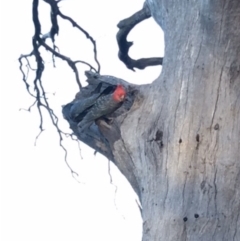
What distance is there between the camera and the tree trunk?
A: 237 cm

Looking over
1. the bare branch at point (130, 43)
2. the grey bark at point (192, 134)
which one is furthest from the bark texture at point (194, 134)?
the bare branch at point (130, 43)

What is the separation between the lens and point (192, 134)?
2.46 metres

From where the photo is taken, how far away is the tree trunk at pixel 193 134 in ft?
7.79

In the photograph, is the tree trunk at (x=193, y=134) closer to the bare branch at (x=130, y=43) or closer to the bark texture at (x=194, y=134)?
the bark texture at (x=194, y=134)

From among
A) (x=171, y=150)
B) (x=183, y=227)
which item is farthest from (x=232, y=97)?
(x=183, y=227)

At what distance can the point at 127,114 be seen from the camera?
2.67 m

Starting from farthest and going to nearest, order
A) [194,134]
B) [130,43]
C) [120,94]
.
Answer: [130,43], [120,94], [194,134]

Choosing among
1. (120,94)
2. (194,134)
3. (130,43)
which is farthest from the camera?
(130,43)

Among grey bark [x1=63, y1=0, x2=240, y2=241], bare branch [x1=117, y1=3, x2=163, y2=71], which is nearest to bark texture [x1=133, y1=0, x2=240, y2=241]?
grey bark [x1=63, y1=0, x2=240, y2=241]

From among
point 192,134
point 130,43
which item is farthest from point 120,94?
point 130,43

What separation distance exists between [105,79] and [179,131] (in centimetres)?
50

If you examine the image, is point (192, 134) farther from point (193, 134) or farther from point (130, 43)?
point (130, 43)

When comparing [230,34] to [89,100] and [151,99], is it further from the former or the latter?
[89,100]

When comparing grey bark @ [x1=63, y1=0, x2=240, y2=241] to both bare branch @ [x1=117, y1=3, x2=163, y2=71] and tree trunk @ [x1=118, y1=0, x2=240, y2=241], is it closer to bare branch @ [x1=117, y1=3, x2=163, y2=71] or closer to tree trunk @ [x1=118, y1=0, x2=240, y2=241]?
tree trunk @ [x1=118, y1=0, x2=240, y2=241]
